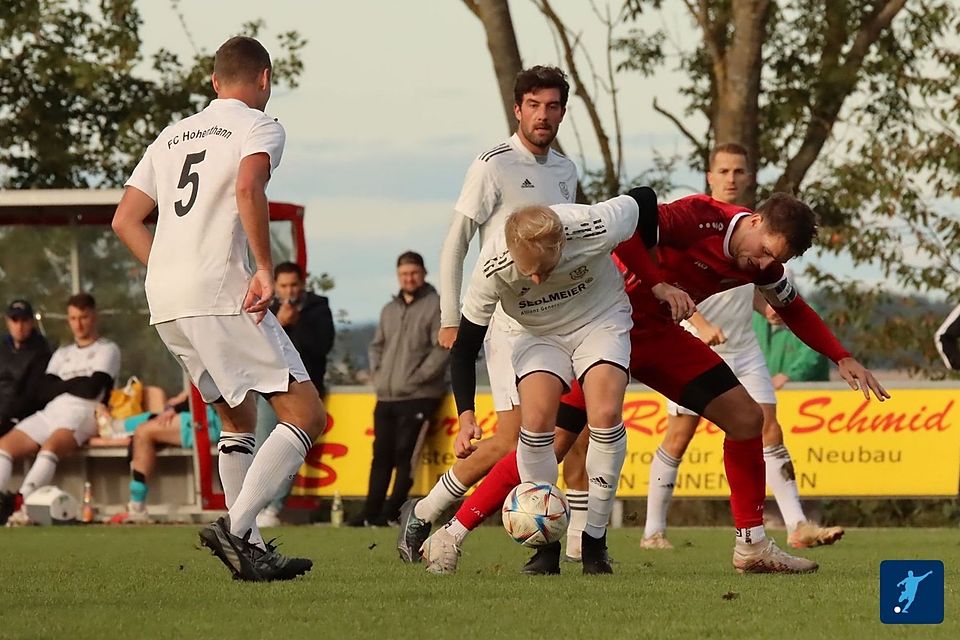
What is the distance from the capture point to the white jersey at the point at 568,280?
817 cm

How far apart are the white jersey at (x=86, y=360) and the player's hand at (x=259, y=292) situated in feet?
30.9

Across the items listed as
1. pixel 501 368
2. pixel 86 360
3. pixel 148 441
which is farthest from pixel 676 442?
pixel 86 360

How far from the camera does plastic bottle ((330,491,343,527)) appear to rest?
16.8 metres

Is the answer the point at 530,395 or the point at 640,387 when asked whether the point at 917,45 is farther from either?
the point at 530,395

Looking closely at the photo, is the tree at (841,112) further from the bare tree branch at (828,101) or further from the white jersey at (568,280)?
the white jersey at (568,280)

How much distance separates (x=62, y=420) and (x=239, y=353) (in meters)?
9.58

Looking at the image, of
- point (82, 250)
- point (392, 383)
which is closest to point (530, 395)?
point (392, 383)

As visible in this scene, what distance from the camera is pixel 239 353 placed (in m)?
7.98

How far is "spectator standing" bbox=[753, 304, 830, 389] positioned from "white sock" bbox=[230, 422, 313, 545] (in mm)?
8392

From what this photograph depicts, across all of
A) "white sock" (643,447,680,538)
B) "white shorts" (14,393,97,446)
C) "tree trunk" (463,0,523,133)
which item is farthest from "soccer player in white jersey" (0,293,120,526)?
"white sock" (643,447,680,538)

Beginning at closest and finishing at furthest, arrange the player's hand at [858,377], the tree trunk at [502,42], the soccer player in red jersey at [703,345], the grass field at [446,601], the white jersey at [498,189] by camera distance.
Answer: the grass field at [446,601]
the soccer player in red jersey at [703,345]
the player's hand at [858,377]
the white jersey at [498,189]
the tree trunk at [502,42]

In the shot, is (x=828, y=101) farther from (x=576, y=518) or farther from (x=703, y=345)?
(x=703, y=345)

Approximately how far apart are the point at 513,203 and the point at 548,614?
3264mm

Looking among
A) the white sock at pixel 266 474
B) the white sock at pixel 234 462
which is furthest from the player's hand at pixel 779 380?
the white sock at pixel 266 474
